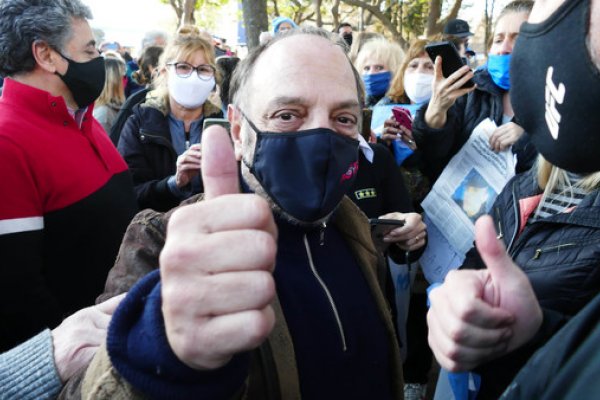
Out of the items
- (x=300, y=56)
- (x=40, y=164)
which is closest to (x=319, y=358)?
(x=300, y=56)

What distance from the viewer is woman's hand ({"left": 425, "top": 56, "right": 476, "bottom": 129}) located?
8.54 ft

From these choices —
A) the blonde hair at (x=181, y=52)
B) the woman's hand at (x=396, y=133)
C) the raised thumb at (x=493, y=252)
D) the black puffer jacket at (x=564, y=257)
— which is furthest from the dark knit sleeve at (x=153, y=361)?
the blonde hair at (x=181, y=52)

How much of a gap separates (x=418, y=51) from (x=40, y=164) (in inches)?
105

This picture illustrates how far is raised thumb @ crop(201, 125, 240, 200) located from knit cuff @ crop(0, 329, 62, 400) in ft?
2.13

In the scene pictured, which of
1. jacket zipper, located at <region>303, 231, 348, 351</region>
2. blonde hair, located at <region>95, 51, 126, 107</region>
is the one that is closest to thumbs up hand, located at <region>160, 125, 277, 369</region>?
jacket zipper, located at <region>303, 231, 348, 351</region>

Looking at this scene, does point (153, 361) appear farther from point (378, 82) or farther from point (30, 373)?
point (378, 82)

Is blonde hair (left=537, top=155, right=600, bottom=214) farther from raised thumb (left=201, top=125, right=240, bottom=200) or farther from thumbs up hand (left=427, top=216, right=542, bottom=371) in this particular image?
raised thumb (left=201, top=125, right=240, bottom=200)

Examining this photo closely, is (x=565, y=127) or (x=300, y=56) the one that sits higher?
(x=300, y=56)

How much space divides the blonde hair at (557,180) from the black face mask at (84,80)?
2.13 metres

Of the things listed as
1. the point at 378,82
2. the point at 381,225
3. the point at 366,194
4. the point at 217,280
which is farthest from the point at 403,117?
the point at 217,280

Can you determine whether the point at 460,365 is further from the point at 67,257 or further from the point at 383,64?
the point at 383,64

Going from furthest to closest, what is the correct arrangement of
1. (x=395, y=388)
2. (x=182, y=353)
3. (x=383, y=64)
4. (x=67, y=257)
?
1. (x=383, y=64)
2. (x=67, y=257)
3. (x=395, y=388)
4. (x=182, y=353)

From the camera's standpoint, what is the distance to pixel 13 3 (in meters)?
2.08

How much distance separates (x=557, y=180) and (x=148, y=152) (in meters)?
2.41
